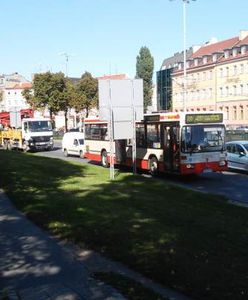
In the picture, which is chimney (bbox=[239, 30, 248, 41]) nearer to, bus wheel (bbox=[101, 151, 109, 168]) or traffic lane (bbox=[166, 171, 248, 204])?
bus wheel (bbox=[101, 151, 109, 168])

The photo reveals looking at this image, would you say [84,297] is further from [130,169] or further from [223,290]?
[130,169]

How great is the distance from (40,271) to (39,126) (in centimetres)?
3578

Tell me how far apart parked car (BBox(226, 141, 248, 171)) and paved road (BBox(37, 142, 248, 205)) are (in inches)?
17.4

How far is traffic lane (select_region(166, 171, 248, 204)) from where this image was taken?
16.5 metres

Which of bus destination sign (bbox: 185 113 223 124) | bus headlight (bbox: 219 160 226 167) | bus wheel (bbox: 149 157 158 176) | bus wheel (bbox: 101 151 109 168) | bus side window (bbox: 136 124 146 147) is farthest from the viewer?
bus wheel (bbox: 101 151 109 168)

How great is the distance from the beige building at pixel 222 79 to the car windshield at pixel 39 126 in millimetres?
44174

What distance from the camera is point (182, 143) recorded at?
19.5 meters

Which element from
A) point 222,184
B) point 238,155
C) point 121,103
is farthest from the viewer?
point 238,155

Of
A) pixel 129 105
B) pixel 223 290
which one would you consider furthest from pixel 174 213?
pixel 129 105

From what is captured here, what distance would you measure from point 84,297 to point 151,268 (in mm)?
1215

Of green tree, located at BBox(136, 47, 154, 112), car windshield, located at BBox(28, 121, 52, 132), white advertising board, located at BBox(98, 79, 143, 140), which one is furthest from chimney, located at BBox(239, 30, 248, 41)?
white advertising board, located at BBox(98, 79, 143, 140)

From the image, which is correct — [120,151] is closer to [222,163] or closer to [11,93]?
[222,163]

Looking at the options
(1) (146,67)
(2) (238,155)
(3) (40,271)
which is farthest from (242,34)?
(3) (40,271)

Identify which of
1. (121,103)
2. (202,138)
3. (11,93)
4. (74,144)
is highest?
(11,93)
